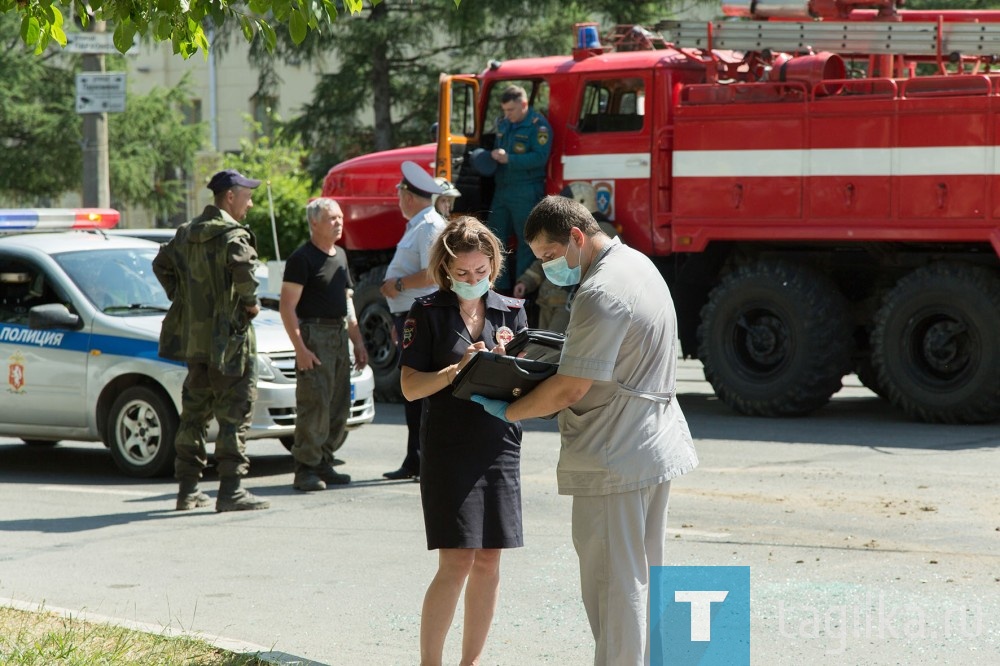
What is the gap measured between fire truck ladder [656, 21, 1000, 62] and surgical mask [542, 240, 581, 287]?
818cm

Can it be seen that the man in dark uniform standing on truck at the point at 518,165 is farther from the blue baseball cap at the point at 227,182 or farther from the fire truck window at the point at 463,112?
the blue baseball cap at the point at 227,182

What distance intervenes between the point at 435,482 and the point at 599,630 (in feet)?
2.62

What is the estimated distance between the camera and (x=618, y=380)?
179 inches

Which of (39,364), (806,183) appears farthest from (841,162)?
(39,364)

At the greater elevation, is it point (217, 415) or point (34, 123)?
point (34, 123)

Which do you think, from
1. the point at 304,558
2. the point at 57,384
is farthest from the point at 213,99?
the point at 304,558

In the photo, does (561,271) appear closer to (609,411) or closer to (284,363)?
(609,411)

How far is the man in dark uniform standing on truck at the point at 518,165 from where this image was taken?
13227 millimetres

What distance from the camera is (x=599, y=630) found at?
4574 millimetres

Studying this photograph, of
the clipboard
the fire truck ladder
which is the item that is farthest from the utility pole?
the clipboard

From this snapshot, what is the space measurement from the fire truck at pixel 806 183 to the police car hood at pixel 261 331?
11.6 feet

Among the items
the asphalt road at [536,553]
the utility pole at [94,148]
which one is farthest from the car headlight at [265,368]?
the utility pole at [94,148]

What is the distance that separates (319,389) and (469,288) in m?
4.29

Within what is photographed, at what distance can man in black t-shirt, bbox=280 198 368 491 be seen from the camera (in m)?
9.09
